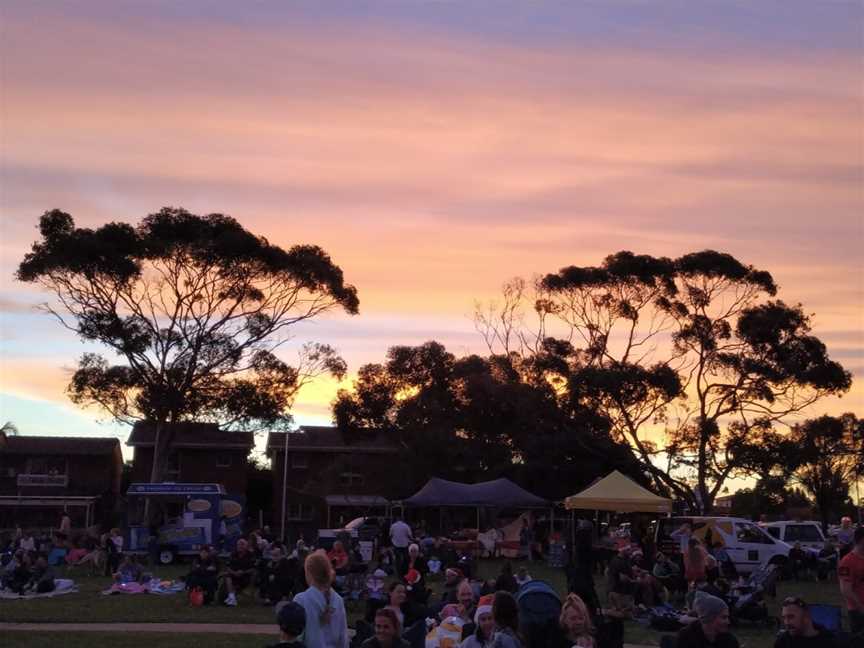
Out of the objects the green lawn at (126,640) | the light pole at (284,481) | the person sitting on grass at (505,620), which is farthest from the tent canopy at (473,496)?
the person sitting on grass at (505,620)

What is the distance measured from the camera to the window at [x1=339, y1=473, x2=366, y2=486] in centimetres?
6244

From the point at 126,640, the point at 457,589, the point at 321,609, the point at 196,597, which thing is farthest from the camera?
the point at 196,597

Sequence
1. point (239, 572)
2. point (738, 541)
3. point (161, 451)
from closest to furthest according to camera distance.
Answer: point (239, 572) < point (738, 541) < point (161, 451)

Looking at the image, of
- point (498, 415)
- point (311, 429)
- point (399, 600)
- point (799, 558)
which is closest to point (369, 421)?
point (498, 415)

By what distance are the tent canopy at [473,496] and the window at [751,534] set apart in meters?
9.82

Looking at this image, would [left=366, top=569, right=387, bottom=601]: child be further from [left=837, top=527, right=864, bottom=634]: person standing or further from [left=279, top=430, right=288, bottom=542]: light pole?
[left=279, top=430, right=288, bottom=542]: light pole

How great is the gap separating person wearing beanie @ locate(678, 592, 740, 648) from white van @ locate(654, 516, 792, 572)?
21114mm

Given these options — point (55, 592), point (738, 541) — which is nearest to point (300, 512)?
point (738, 541)

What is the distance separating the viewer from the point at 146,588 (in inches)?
914

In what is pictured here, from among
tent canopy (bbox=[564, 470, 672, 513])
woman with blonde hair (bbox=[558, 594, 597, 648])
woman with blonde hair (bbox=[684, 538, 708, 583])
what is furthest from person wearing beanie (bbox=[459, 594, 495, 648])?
tent canopy (bbox=[564, 470, 672, 513])

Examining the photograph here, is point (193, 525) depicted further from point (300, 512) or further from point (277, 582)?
point (300, 512)

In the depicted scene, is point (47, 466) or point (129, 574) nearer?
point (129, 574)

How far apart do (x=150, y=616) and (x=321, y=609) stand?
1192 centimetres

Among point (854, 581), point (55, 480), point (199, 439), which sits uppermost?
point (199, 439)
